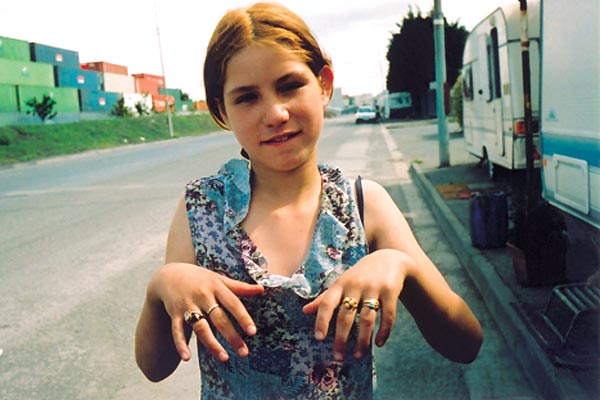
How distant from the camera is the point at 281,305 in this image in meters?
1.22

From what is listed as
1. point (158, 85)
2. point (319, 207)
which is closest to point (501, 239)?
point (319, 207)

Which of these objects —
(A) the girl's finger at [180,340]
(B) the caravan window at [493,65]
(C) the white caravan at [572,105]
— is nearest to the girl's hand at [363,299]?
(A) the girl's finger at [180,340]

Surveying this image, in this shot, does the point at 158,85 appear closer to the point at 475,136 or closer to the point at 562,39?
the point at 475,136

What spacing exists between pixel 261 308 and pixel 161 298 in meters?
0.19

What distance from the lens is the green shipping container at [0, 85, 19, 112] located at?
51.6m

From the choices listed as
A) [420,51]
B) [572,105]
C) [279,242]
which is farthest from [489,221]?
[420,51]

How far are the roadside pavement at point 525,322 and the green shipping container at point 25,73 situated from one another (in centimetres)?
5383

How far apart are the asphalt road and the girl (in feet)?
7.19

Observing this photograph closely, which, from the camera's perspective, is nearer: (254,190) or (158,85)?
(254,190)

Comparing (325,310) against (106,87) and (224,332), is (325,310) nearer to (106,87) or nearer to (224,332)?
(224,332)

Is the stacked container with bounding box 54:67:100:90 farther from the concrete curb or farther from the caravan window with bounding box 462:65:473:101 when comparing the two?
the concrete curb

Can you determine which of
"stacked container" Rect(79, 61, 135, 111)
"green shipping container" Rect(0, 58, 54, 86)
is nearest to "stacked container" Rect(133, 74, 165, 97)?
"stacked container" Rect(79, 61, 135, 111)

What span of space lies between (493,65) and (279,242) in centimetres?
879

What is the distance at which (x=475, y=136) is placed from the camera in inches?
458
